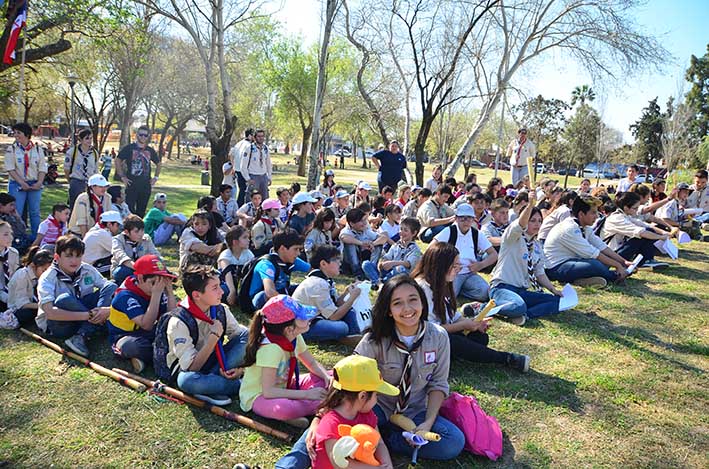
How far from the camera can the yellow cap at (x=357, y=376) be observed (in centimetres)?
262

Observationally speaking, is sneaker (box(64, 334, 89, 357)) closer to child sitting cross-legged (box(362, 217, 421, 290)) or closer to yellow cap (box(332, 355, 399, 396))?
yellow cap (box(332, 355, 399, 396))

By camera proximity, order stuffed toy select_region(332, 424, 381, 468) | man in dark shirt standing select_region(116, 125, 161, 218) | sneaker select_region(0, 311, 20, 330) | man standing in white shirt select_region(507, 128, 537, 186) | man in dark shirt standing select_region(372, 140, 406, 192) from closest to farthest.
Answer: stuffed toy select_region(332, 424, 381, 468)
sneaker select_region(0, 311, 20, 330)
man in dark shirt standing select_region(116, 125, 161, 218)
man standing in white shirt select_region(507, 128, 537, 186)
man in dark shirt standing select_region(372, 140, 406, 192)

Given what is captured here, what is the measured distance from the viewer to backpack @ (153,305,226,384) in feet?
12.4

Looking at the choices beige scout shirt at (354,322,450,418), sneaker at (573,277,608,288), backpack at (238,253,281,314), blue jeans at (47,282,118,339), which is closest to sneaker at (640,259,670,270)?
sneaker at (573,277,608,288)

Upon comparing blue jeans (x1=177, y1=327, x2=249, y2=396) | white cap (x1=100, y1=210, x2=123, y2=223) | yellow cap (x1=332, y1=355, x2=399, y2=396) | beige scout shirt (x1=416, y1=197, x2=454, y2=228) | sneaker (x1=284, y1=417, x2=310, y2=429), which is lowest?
sneaker (x1=284, y1=417, x2=310, y2=429)

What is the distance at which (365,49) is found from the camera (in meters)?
18.4

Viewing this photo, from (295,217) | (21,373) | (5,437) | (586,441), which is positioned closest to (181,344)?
(5,437)

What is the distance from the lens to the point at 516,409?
152 inches

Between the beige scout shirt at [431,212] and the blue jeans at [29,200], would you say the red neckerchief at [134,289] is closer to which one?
the blue jeans at [29,200]

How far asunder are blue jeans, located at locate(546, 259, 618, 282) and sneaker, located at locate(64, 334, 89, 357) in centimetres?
602

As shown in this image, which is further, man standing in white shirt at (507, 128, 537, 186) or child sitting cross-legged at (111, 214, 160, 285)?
man standing in white shirt at (507, 128, 537, 186)

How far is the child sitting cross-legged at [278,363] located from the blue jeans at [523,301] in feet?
9.50

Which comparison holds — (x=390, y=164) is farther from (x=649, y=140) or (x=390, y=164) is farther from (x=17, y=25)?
(x=649, y=140)

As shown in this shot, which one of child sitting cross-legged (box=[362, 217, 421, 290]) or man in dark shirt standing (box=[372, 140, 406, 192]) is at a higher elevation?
man in dark shirt standing (box=[372, 140, 406, 192])
